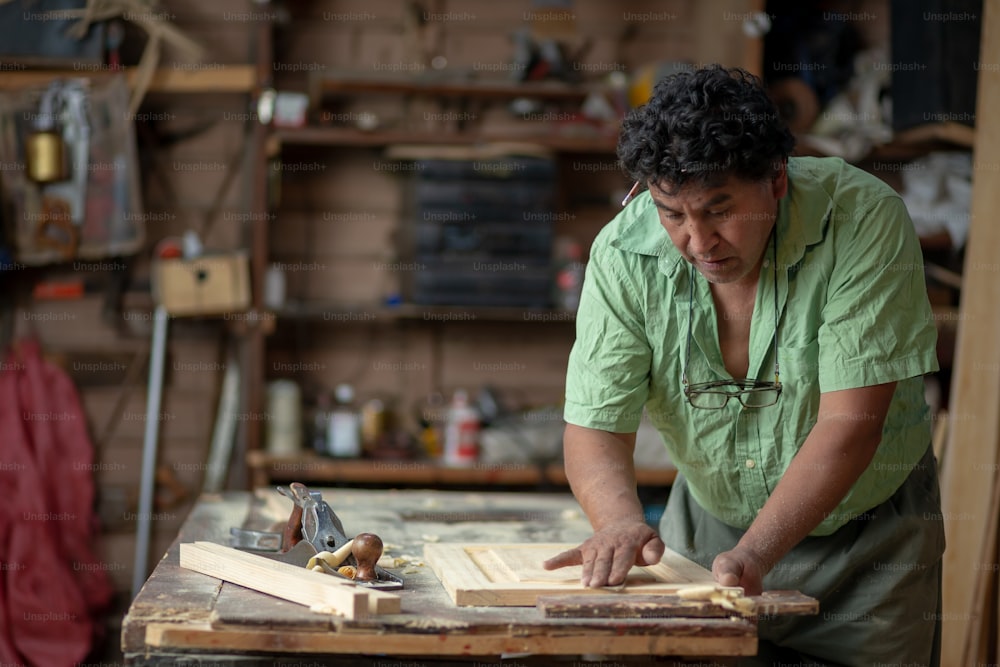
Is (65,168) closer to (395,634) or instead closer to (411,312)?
(411,312)

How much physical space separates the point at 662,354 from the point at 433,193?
2.31 meters

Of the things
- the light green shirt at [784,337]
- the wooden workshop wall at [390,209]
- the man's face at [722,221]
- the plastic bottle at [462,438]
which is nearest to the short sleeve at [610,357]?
the light green shirt at [784,337]

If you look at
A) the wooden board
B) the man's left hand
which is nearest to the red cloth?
the wooden board

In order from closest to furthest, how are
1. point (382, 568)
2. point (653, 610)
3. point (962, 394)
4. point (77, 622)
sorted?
point (653, 610), point (382, 568), point (962, 394), point (77, 622)

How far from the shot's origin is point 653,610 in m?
1.48

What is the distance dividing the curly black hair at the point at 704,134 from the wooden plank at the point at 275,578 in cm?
78

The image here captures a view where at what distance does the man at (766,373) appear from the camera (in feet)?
5.31

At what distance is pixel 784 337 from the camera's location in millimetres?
1808

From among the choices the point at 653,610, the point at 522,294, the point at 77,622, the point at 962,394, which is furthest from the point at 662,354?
the point at 77,622

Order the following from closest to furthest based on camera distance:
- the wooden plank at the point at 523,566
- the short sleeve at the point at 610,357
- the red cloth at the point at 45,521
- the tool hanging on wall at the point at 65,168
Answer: the wooden plank at the point at 523,566
the short sleeve at the point at 610,357
the red cloth at the point at 45,521
the tool hanging on wall at the point at 65,168

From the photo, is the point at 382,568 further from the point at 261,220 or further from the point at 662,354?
the point at 261,220

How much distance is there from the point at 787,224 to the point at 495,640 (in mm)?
876

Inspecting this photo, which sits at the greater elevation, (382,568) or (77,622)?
(382,568)

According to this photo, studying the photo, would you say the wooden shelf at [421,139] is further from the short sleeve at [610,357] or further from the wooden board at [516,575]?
the wooden board at [516,575]
